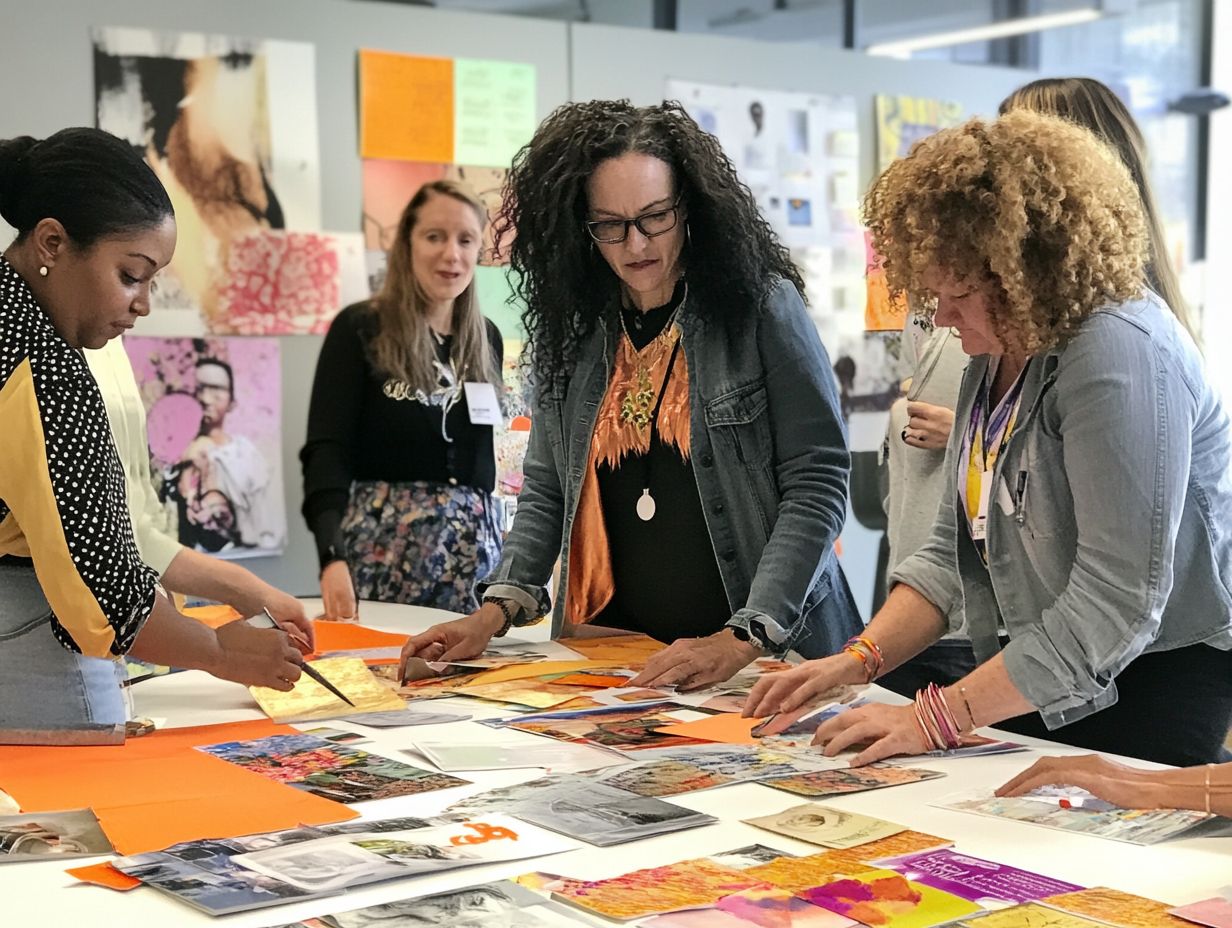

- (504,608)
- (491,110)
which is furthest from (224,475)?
(504,608)

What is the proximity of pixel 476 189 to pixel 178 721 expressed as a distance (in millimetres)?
2262

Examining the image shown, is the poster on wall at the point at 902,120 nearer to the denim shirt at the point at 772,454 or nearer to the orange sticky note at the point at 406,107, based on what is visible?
the orange sticky note at the point at 406,107

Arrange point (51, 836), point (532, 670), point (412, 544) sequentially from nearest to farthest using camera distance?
point (51, 836) → point (532, 670) → point (412, 544)

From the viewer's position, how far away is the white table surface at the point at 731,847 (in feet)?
3.55

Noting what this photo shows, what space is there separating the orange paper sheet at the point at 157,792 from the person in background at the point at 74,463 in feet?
0.26

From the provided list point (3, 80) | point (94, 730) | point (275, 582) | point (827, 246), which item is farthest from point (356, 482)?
point (827, 246)

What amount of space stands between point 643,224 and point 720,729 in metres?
0.75

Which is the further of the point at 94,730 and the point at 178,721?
the point at 178,721

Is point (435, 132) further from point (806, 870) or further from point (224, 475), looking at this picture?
point (806, 870)

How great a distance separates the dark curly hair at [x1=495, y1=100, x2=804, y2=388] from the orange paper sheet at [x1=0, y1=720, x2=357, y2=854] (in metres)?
0.83

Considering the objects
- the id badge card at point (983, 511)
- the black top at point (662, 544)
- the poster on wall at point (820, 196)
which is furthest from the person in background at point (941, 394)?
the poster on wall at point (820, 196)

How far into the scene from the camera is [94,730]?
162cm

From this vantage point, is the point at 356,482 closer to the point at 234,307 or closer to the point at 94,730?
the point at 234,307

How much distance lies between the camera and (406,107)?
367 centimetres
